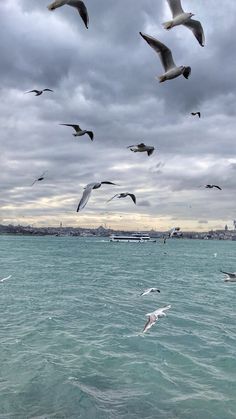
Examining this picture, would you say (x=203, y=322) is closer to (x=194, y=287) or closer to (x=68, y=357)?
(x=68, y=357)

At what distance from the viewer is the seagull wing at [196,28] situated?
9469 millimetres

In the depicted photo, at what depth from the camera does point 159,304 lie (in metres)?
29.1

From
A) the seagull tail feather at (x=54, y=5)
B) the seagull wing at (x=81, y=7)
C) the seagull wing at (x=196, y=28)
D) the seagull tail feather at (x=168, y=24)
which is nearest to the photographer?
the seagull tail feather at (x=54, y=5)

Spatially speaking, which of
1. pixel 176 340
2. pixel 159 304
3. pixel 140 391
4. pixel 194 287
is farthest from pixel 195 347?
pixel 194 287

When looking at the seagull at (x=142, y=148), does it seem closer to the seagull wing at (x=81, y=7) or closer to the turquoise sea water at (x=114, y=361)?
the seagull wing at (x=81, y=7)

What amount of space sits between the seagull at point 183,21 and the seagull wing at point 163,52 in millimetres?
750

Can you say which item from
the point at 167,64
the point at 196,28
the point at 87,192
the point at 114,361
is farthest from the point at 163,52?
the point at 114,361

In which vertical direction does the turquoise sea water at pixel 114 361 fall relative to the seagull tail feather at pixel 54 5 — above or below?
below

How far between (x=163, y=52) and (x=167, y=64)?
0.96 feet

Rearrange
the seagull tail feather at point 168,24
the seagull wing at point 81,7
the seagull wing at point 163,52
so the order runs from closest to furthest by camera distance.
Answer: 1. the seagull wing at point 81,7
2. the seagull tail feather at point 168,24
3. the seagull wing at point 163,52

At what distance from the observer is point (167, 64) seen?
1035cm

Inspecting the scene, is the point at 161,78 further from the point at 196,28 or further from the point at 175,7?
the point at 175,7

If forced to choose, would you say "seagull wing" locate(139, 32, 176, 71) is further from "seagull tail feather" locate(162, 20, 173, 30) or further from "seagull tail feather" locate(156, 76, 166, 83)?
"seagull tail feather" locate(162, 20, 173, 30)

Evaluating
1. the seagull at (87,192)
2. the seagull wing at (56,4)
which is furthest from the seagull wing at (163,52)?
the seagull at (87,192)
